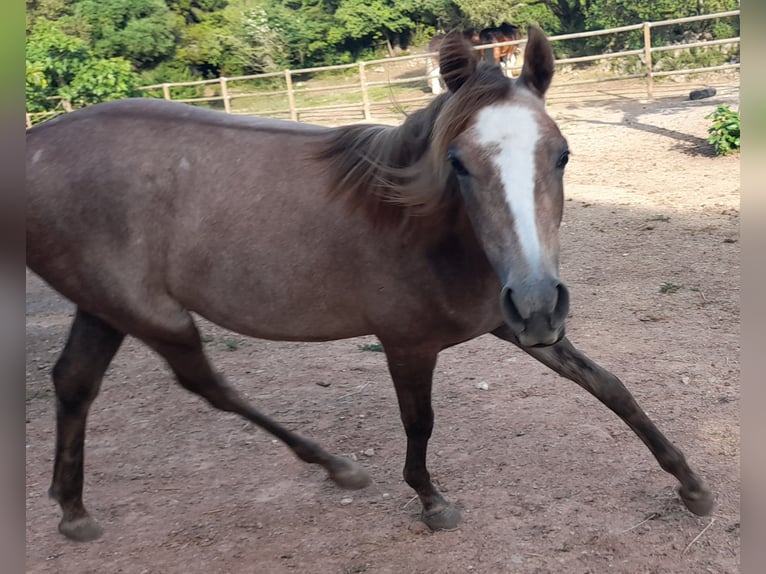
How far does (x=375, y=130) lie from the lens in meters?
2.52

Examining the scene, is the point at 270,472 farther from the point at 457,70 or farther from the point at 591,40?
the point at 591,40

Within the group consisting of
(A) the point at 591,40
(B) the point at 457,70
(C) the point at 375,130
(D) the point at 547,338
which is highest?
(A) the point at 591,40

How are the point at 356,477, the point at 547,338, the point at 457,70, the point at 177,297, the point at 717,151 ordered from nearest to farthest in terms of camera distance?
the point at 547,338, the point at 457,70, the point at 177,297, the point at 356,477, the point at 717,151

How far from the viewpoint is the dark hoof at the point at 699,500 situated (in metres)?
2.63

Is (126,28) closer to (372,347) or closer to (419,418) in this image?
(372,347)

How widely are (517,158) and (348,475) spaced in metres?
1.75

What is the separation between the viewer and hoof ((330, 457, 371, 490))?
9.95ft

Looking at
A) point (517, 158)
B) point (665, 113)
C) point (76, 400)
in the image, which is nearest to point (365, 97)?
point (665, 113)

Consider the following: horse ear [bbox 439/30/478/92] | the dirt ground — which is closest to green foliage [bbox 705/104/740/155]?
the dirt ground

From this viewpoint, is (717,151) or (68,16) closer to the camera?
(717,151)

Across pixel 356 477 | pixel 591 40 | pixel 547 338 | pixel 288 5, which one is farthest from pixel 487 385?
pixel 288 5

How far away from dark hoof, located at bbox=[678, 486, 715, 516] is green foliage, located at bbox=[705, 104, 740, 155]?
24.0 feet

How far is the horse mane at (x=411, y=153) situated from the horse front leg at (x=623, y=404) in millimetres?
719

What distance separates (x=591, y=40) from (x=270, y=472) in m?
19.5
